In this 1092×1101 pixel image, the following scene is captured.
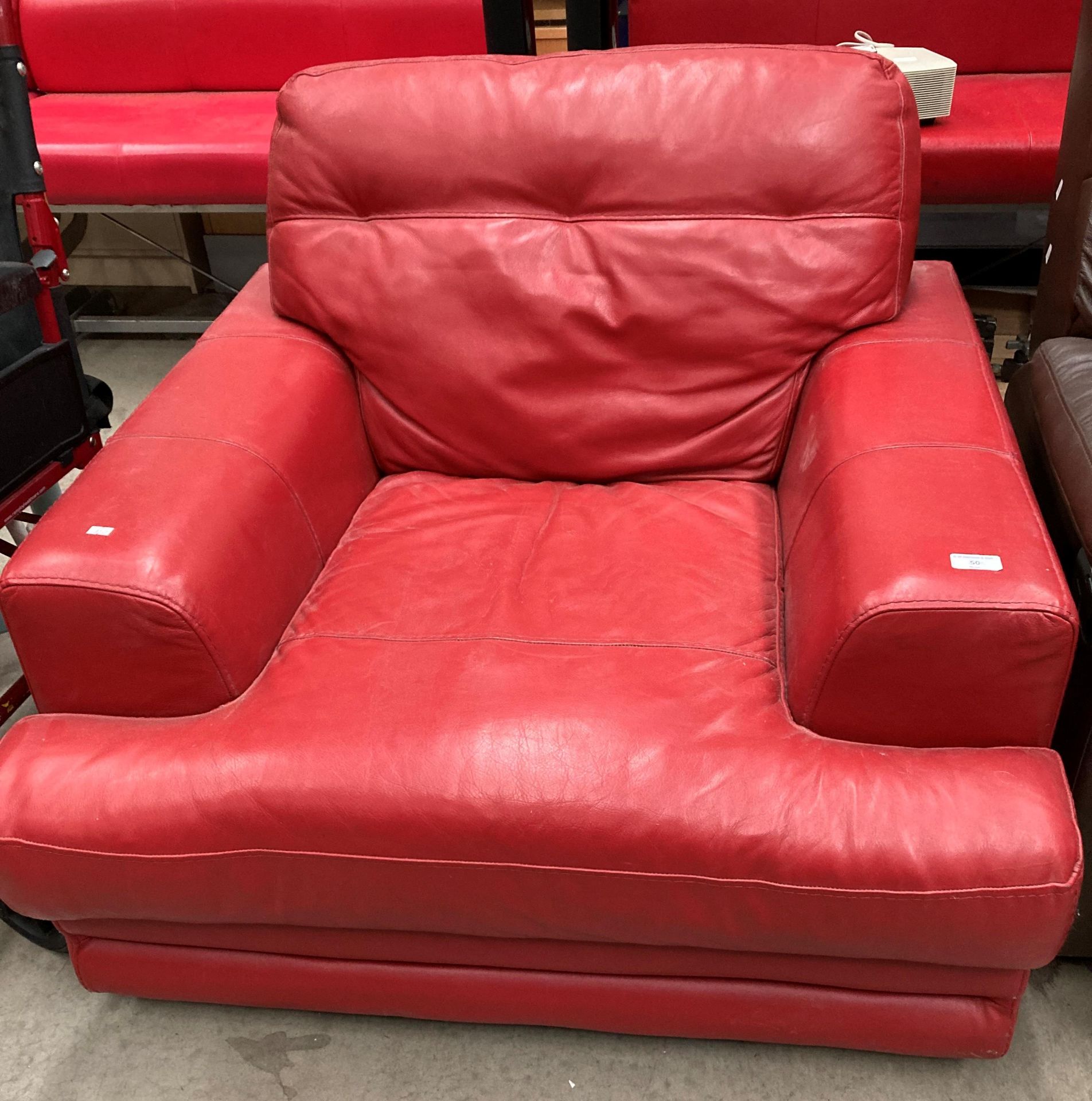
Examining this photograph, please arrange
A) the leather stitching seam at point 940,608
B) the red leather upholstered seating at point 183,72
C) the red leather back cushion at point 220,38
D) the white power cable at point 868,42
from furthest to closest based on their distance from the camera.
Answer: the red leather back cushion at point 220,38
the red leather upholstered seating at point 183,72
the white power cable at point 868,42
the leather stitching seam at point 940,608

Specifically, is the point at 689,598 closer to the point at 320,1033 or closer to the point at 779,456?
the point at 779,456

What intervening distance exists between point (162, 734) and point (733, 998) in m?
0.74

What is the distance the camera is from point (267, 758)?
1228 mm

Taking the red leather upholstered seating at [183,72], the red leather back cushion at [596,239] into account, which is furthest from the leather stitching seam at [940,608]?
the red leather upholstered seating at [183,72]

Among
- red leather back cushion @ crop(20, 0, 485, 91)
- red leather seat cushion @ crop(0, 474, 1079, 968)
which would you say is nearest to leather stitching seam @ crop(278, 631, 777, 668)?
red leather seat cushion @ crop(0, 474, 1079, 968)

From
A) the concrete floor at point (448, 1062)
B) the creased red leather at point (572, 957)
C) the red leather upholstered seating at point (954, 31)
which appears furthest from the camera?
the red leather upholstered seating at point (954, 31)

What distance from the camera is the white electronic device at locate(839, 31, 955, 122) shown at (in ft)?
7.95

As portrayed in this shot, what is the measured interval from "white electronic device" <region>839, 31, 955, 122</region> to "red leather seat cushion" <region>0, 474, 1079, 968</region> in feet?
5.30

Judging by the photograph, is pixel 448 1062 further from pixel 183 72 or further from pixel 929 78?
pixel 183 72

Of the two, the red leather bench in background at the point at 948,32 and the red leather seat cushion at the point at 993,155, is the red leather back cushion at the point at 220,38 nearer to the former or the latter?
the red leather bench in background at the point at 948,32

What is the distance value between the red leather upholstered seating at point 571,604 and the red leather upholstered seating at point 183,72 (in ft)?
3.69

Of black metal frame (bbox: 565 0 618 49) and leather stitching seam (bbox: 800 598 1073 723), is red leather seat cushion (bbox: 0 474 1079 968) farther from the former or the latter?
black metal frame (bbox: 565 0 618 49)

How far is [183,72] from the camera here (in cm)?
318

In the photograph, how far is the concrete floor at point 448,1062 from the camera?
1356 millimetres
